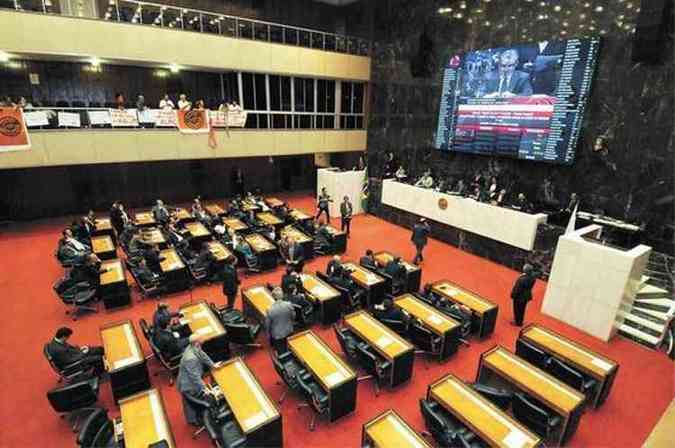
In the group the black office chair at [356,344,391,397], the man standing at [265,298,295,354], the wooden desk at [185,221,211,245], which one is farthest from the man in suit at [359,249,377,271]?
the wooden desk at [185,221,211,245]

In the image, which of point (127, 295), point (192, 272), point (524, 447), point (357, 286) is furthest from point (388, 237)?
point (524, 447)

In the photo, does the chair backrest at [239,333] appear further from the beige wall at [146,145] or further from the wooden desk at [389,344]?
the beige wall at [146,145]

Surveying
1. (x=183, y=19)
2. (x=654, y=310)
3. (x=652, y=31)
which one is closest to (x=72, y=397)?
(x=654, y=310)

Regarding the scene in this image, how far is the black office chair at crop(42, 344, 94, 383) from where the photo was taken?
5454 millimetres

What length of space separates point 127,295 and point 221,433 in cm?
518

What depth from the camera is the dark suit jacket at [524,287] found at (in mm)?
7473

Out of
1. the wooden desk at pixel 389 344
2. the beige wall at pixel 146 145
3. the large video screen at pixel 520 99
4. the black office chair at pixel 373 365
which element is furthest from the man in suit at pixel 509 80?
the black office chair at pixel 373 365

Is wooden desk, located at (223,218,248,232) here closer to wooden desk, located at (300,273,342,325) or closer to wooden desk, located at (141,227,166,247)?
wooden desk, located at (141,227,166,247)

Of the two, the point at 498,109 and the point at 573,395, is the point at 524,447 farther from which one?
the point at 498,109

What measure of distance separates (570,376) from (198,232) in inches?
401

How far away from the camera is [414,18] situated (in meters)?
15.4

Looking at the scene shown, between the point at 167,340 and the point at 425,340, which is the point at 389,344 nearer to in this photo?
the point at 425,340

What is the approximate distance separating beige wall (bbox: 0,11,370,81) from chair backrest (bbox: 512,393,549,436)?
47.8 feet

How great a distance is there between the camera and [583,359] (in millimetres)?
5809
